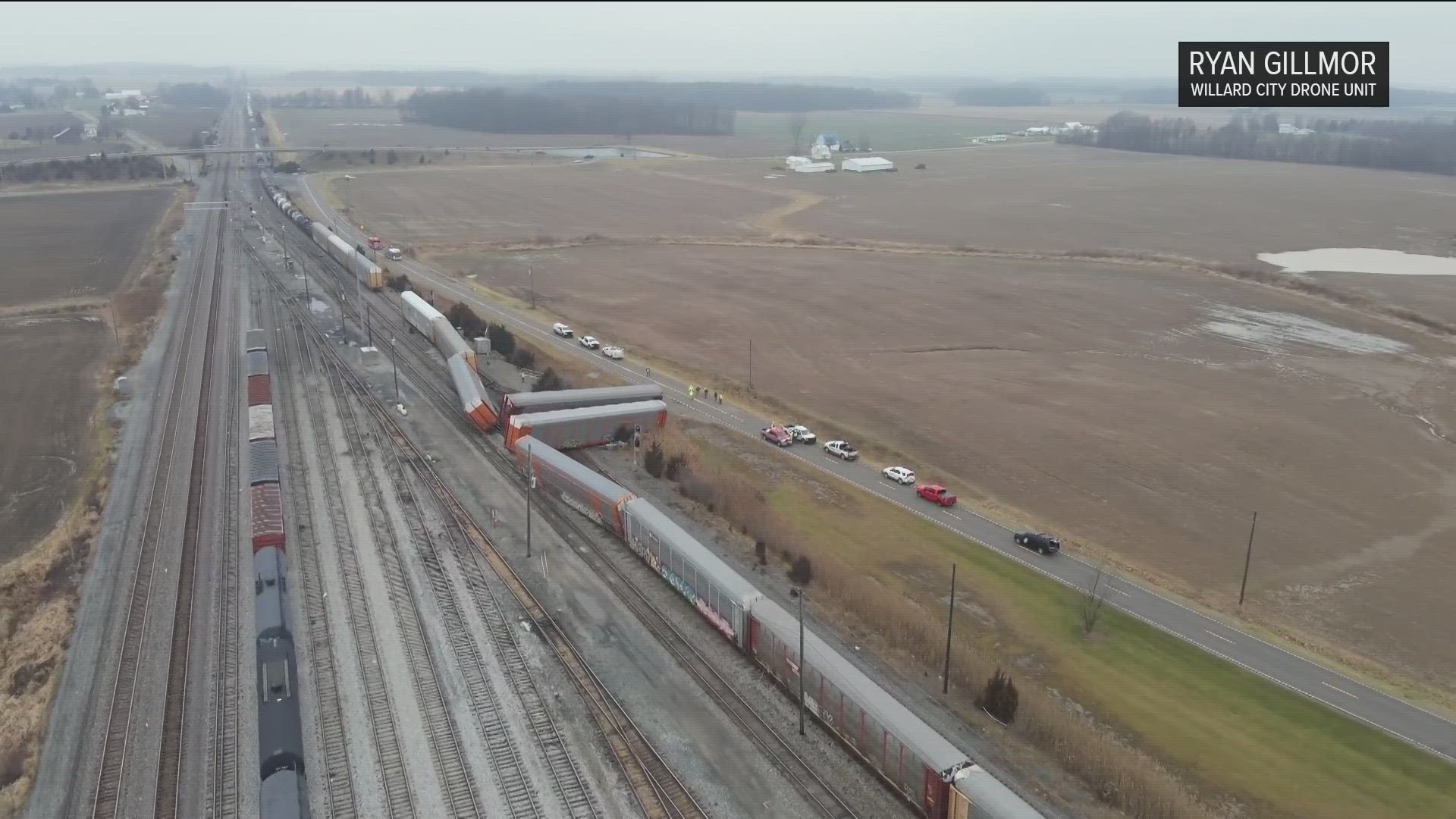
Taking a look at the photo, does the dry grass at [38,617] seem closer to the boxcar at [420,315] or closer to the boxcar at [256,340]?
the boxcar at [256,340]

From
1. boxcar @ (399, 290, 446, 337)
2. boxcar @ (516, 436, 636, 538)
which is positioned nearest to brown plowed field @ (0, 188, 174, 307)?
boxcar @ (399, 290, 446, 337)

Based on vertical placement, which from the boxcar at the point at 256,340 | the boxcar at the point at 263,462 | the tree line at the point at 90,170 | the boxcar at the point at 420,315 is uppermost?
the tree line at the point at 90,170

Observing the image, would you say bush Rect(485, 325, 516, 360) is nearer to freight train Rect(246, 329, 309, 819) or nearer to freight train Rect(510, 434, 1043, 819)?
freight train Rect(246, 329, 309, 819)

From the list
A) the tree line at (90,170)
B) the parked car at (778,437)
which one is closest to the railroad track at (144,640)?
the parked car at (778,437)

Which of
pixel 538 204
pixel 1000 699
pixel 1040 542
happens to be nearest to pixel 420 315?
pixel 1040 542

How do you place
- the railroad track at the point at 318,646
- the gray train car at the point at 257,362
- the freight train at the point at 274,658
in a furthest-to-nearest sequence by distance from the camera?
the gray train car at the point at 257,362 → the railroad track at the point at 318,646 → the freight train at the point at 274,658

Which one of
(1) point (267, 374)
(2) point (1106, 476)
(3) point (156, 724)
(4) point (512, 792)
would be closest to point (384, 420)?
(1) point (267, 374)
